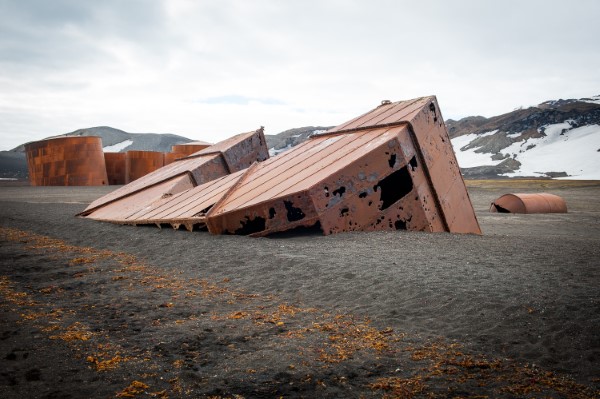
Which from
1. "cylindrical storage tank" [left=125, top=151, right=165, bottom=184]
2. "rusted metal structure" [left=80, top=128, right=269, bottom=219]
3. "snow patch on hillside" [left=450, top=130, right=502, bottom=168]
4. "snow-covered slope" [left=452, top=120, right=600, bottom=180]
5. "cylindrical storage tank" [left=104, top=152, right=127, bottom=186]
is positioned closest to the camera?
"rusted metal structure" [left=80, top=128, right=269, bottom=219]

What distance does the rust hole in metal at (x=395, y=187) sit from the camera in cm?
423

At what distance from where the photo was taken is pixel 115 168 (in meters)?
19.1

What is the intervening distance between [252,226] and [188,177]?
10.4 ft

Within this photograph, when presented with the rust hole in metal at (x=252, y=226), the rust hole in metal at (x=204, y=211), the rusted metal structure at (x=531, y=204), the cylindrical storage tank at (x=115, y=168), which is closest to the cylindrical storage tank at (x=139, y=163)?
the cylindrical storage tank at (x=115, y=168)

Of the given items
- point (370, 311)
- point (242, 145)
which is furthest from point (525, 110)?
point (370, 311)

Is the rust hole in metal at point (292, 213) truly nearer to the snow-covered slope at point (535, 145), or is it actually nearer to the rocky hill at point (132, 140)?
the snow-covered slope at point (535, 145)

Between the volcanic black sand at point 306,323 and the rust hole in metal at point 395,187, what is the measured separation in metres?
0.84

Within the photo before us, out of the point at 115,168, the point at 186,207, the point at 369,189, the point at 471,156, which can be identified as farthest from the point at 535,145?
the point at 186,207

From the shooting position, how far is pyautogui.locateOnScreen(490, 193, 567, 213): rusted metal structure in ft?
32.3

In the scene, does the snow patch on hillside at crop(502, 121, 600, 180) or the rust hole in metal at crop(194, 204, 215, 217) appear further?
the snow patch on hillside at crop(502, 121, 600, 180)

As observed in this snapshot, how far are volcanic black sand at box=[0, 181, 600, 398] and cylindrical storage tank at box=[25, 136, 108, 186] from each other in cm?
1524

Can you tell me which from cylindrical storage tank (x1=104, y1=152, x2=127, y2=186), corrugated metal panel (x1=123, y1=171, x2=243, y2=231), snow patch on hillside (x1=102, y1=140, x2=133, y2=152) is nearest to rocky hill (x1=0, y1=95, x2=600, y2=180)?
snow patch on hillside (x1=102, y1=140, x2=133, y2=152)

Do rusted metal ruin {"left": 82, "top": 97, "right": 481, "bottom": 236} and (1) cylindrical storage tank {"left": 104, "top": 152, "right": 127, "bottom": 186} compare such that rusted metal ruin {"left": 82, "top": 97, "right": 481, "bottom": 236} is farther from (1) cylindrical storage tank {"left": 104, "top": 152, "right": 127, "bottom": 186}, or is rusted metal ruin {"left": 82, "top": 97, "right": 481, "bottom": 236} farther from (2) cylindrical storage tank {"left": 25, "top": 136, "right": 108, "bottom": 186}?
(1) cylindrical storage tank {"left": 104, "top": 152, "right": 127, "bottom": 186}

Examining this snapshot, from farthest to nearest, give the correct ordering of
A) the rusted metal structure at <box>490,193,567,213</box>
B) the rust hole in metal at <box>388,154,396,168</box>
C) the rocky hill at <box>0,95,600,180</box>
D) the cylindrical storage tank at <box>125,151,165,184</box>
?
the rocky hill at <box>0,95,600,180</box> → the cylindrical storage tank at <box>125,151,165,184</box> → the rusted metal structure at <box>490,193,567,213</box> → the rust hole in metal at <box>388,154,396,168</box>
